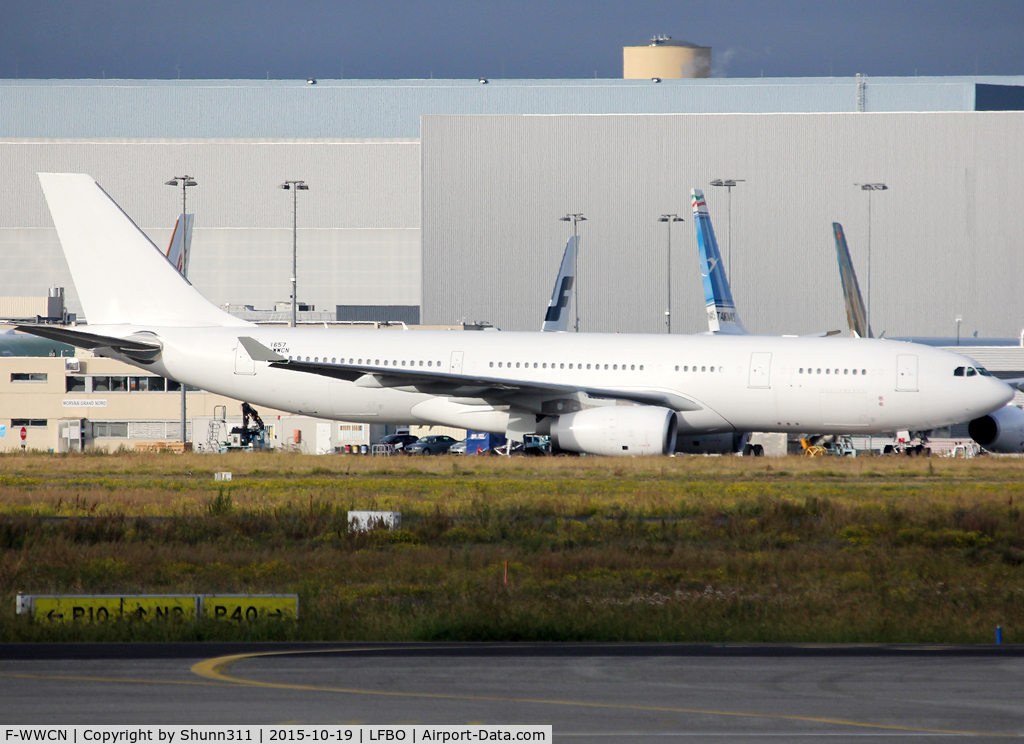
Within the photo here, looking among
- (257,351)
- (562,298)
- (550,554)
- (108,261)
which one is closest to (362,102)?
(562,298)

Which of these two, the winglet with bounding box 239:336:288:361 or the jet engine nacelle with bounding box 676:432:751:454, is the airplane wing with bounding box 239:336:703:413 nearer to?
the winglet with bounding box 239:336:288:361

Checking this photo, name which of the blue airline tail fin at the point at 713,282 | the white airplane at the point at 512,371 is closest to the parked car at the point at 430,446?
the blue airline tail fin at the point at 713,282

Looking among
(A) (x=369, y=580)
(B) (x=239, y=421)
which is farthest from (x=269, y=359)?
(B) (x=239, y=421)

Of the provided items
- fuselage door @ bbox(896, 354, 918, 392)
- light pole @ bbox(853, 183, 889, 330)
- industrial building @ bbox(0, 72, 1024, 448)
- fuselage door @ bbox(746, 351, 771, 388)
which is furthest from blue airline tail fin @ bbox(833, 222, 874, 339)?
fuselage door @ bbox(746, 351, 771, 388)

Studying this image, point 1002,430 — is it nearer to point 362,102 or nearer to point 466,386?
point 466,386

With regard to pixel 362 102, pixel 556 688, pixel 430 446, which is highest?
pixel 362 102

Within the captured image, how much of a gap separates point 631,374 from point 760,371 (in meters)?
3.51

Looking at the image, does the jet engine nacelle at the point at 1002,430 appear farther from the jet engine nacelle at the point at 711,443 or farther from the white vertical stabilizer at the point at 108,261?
the white vertical stabilizer at the point at 108,261

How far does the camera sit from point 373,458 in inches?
1481

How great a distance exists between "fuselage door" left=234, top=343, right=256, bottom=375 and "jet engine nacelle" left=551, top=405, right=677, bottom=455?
897 centimetres

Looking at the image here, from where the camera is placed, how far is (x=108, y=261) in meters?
37.0

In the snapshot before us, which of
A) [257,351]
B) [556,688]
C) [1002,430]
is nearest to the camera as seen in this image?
[556,688]

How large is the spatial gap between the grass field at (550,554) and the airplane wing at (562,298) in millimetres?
35624

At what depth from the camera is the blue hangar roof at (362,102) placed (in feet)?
328
